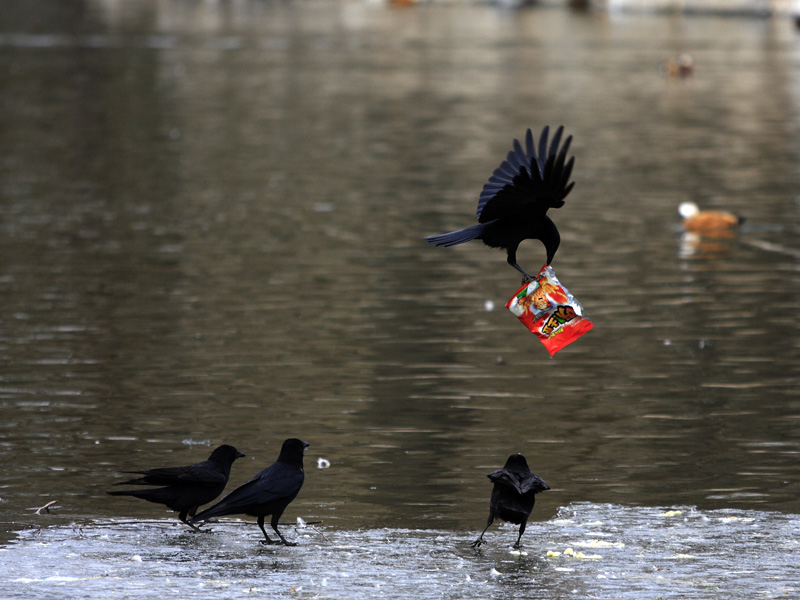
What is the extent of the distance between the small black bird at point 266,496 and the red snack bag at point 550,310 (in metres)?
1.63

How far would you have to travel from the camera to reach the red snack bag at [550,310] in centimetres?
803

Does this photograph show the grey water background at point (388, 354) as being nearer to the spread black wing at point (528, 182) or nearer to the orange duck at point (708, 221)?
the orange duck at point (708, 221)

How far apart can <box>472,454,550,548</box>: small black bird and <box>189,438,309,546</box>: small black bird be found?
44.6 inches

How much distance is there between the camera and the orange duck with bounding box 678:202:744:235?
20688 mm

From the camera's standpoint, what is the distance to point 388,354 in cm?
1351

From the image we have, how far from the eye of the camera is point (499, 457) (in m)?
10.2

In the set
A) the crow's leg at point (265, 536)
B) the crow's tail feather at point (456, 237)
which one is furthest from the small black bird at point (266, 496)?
the crow's tail feather at point (456, 237)

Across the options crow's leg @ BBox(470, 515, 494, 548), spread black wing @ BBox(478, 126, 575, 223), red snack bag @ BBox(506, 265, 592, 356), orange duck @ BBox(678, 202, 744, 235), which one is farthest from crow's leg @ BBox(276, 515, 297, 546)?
orange duck @ BBox(678, 202, 744, 235)

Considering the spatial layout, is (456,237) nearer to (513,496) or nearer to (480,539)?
(513,496)

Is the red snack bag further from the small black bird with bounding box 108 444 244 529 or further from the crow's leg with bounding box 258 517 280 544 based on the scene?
the small black bird with bounding box 108 444 244 529

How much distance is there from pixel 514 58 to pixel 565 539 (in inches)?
1980

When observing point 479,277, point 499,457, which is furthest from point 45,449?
point 479,277

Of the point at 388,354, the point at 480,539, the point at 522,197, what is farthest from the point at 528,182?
the point at 388,354

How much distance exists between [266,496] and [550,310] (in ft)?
6.45
